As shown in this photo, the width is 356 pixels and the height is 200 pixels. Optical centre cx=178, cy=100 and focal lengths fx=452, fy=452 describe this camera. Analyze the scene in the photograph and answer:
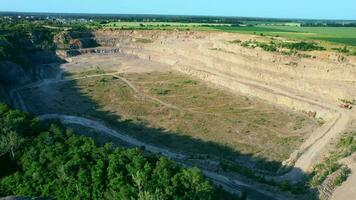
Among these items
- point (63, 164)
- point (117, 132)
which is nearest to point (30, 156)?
point (63, 164)

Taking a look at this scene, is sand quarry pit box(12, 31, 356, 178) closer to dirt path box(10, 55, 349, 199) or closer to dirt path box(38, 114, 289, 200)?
dirt path box(10, 55, 349, 199)

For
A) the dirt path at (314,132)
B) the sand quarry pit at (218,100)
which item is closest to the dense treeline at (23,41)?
the sand quarry pit at (218,100)

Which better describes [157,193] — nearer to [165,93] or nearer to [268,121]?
[268,121]

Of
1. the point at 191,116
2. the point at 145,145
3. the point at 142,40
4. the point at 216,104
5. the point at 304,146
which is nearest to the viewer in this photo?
the point at 304,146

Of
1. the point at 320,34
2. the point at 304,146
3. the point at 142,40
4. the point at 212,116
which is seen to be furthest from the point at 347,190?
the point at 320,34

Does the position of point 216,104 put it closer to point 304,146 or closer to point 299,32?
point 304,146

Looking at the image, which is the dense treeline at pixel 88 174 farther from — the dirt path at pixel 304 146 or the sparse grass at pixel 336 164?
the sparse grass at pixel 336 164
